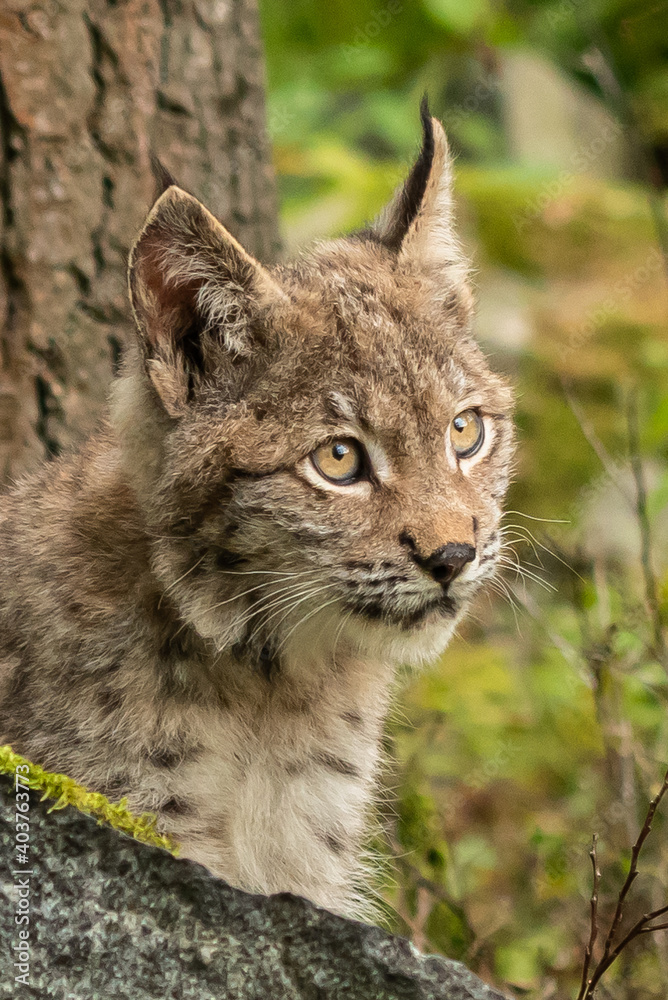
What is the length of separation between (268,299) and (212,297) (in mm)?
178

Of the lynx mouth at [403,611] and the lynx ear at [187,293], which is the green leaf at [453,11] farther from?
the lynx mouth at [403,611]

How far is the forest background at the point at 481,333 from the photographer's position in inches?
178

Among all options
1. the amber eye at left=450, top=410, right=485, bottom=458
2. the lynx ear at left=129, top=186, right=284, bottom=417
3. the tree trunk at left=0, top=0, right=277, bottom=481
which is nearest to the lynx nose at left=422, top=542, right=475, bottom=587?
the amber eye at left=450, top=410, right=485, bottom=458

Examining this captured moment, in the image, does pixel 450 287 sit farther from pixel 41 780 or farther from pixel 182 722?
pixel 41 780

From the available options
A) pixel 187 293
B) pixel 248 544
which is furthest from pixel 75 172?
pixel 248 544

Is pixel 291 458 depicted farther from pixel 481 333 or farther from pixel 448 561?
pixel 481 333

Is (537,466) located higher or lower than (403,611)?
higher

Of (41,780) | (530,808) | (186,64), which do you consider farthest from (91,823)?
(530,808)

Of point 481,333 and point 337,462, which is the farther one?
point 481,333

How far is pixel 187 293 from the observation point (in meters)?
3.19

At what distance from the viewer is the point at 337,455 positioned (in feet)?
10.4

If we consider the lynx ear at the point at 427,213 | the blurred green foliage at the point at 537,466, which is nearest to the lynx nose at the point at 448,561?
the blurred green foliage at the point at 537,466

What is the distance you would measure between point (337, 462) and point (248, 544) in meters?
0.35

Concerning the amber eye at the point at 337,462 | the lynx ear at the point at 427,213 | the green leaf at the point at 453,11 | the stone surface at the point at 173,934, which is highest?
the green leaf at the point at 453,11
